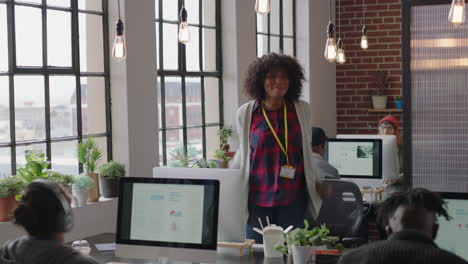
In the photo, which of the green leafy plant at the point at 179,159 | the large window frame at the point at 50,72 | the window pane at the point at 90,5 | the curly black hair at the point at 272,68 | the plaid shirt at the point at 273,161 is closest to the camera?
the plaid shirt at the point at 273,161

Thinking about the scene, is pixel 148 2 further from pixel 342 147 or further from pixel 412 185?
pixel 412 185

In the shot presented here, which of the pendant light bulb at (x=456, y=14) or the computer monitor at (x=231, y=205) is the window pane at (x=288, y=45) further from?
the pendant light bulb at (x=456, y=14)

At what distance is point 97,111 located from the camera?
17.4 feet

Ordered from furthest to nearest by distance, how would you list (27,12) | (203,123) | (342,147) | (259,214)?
(203,123)
(342,147)
(27,12)
(259,214)

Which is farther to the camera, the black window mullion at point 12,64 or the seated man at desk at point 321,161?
the seated man at desk at point 321,161

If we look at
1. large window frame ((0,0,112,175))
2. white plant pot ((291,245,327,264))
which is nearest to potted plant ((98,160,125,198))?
large window frame ((0,0,112,175))

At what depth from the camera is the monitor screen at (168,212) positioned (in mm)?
3000

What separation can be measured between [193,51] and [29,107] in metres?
2.13

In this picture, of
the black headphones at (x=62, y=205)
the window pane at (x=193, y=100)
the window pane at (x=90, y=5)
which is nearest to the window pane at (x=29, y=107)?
the window pane at (x=90, y=5)

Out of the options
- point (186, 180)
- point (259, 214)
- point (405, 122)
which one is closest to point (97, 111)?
point (259, 214)

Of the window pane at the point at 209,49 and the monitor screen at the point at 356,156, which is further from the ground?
the window pane at the point at 209,49

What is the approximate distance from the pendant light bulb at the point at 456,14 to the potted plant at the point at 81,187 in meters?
2.66

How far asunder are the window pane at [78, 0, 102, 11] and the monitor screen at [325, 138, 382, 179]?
2229mm

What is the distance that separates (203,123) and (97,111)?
1529 mm
